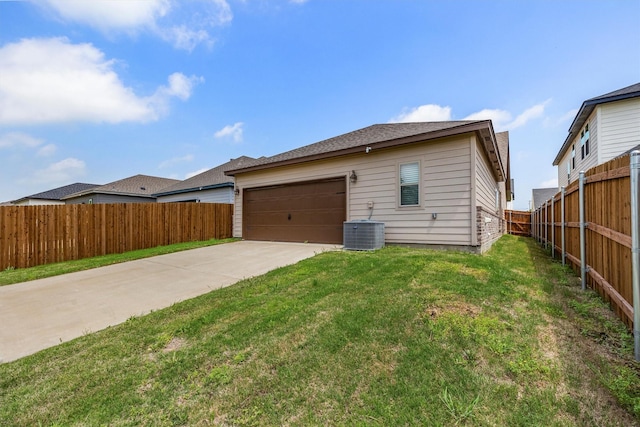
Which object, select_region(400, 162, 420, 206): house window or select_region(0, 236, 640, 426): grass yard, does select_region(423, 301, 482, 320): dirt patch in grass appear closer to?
select_region(0, 236, 640, 426): grass yard

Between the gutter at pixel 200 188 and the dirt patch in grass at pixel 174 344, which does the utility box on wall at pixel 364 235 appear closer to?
the dirt patch in grass at pixel 174 344

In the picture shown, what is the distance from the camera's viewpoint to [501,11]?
6.66 metres

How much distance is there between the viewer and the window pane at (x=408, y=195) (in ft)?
23.2

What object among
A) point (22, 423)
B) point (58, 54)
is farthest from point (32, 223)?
point (22, 423)

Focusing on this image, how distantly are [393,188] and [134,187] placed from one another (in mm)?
19897

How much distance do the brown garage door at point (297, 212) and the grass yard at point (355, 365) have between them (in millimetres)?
5028

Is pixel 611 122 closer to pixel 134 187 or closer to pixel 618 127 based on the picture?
pixel 618 127

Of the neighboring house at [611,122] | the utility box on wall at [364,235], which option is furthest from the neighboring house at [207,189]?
the neighboring house at [611,122]

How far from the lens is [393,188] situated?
24.2ft

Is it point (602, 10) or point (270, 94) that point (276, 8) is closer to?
point (270, 94)

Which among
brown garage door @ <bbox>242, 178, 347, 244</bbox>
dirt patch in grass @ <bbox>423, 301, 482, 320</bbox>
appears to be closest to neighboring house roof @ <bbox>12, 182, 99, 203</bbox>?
brown garage door @ <bbox>242, 178, 347, 244</bbox>

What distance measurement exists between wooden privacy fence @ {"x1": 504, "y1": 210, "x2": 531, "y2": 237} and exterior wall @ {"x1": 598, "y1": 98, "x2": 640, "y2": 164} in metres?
7.61

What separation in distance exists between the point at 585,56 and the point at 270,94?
10.3 metres

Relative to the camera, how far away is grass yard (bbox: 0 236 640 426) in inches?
69.1
